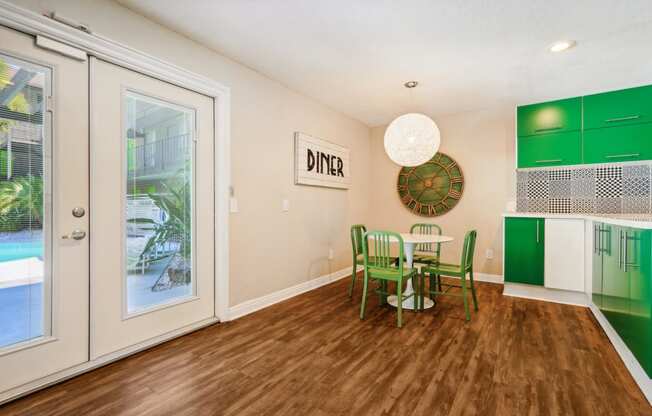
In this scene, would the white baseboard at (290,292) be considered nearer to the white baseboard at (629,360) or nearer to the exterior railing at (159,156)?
the exterior railing at (159,156)

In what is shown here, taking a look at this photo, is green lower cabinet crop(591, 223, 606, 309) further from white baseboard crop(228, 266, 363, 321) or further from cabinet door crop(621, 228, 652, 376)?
white baseboard crop(228, 266, 363, 321)

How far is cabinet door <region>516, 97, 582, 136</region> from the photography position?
12.0 feet

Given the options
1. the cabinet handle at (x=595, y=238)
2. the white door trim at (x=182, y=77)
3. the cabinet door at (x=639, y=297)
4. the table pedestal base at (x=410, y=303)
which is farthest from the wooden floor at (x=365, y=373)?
the cabinet handle at (x=595, y=238)

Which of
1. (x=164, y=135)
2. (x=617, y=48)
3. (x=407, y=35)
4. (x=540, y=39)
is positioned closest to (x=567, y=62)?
(x=617, y=48)

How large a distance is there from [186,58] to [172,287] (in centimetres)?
182

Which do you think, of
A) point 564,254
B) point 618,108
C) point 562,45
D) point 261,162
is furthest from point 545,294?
point 261,162

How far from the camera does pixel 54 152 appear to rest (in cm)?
183

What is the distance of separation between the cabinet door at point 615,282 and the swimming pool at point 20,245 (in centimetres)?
369

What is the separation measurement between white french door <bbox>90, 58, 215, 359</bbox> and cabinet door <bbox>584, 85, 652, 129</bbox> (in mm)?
4125

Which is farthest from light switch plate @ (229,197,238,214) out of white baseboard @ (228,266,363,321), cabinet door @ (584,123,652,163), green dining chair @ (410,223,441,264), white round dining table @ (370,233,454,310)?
cabinet door @ (584,123,652,163)

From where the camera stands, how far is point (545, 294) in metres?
3.54

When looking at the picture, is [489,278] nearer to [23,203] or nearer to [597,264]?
[597,264]

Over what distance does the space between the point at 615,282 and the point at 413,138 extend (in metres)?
1.96

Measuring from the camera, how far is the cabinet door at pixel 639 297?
1.74 metres
